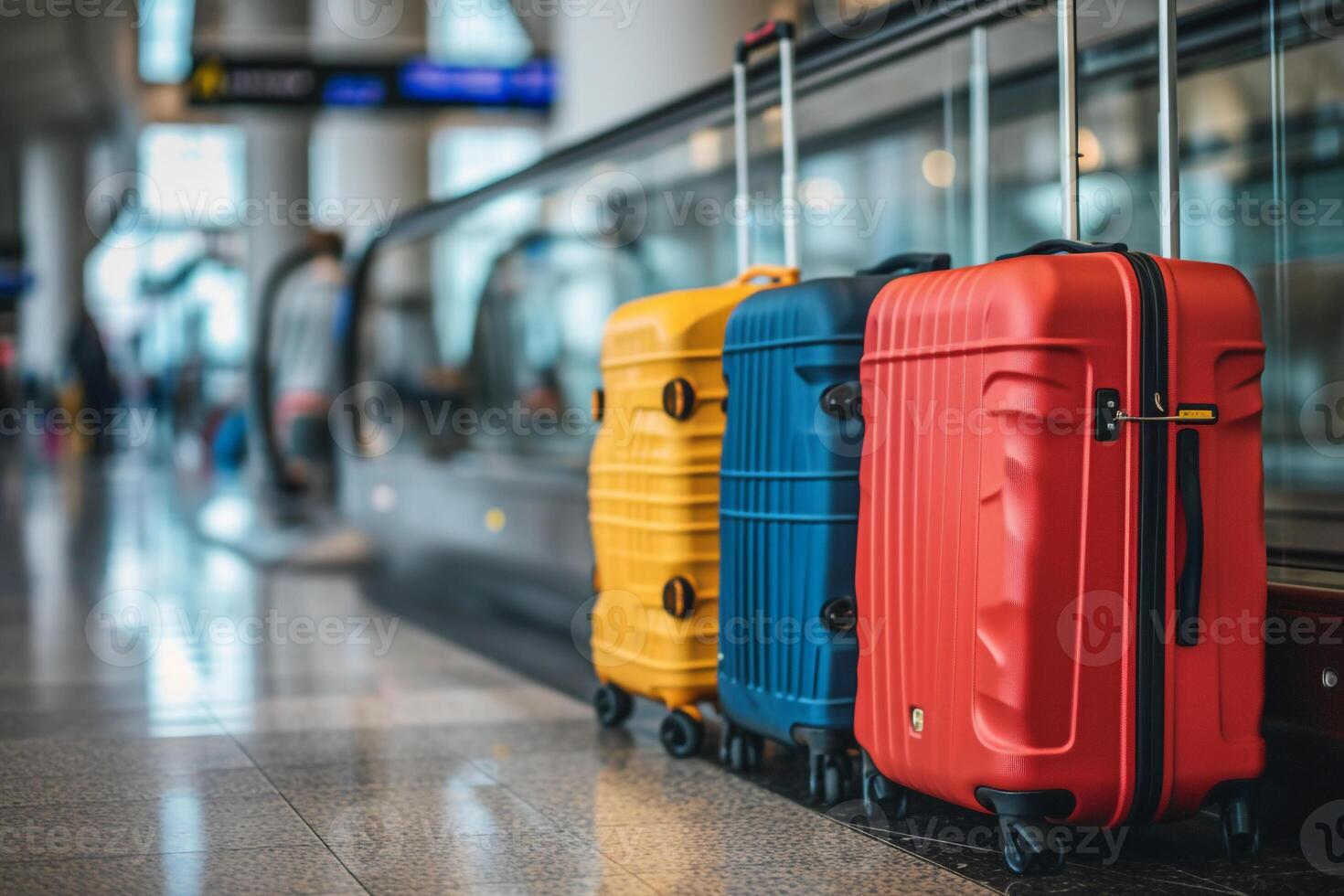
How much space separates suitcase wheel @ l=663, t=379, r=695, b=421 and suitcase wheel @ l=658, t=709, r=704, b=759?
786 mm

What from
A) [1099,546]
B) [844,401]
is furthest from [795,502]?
[1099,546]

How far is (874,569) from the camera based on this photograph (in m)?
3.01

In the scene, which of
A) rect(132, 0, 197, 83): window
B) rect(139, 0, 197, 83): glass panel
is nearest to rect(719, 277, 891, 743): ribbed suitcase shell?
rect(139, 0, 197, 83): glass panel

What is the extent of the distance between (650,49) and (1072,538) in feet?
17.9

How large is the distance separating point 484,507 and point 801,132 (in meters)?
2.89

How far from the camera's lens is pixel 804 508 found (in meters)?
3.26

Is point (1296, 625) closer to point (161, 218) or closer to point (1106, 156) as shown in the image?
point (1106, 156)

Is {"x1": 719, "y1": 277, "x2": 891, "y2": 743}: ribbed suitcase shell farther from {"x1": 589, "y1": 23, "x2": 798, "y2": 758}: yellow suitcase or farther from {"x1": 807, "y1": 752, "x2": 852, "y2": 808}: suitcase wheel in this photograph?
{"x1": 589, "y1": 23, "x2": 798, "y2": 758}: yellow suitcase

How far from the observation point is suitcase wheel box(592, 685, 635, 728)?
162 inches

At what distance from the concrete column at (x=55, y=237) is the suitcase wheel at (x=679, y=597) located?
40.6 meters

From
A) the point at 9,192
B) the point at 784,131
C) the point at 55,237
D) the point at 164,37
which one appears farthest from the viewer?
the point at 9,192

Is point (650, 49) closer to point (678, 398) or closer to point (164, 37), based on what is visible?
point (678, 398)

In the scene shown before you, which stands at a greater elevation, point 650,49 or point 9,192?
point 9,192

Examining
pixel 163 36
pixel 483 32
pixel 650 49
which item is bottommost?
pixel 650 49
